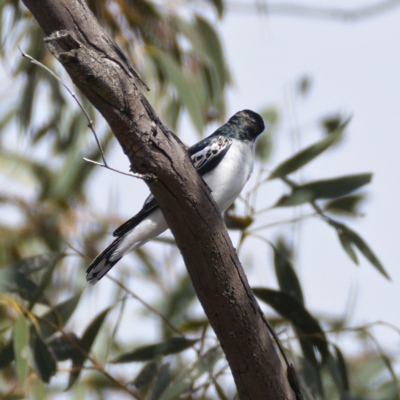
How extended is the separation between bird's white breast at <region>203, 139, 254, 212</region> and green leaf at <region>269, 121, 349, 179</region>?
17cm

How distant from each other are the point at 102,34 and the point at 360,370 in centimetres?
294

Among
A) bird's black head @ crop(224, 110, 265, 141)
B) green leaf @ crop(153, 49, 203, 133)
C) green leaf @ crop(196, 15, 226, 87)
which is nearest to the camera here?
bird's black head @ crop(224, 110, 265, 141)

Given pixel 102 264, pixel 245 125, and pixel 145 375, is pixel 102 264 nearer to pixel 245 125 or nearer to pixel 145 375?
pixel 145 375

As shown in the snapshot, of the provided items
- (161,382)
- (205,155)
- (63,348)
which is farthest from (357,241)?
(63,348)

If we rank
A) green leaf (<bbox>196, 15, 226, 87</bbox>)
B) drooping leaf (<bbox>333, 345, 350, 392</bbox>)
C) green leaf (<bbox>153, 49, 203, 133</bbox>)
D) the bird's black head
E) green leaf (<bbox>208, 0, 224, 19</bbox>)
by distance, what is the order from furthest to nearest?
green leaf (<bbox>196, 15, 226, 87</bbox>) < green leaf (<bbox>153, 49, 203, 133</bbox>) < green leaf (<bbox>208, 0, 224, 19</bbox>) < the bird's black head < drooping leaf (<bbox>333, 345, 350, 392</bbox>)

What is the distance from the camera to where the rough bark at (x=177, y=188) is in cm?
180

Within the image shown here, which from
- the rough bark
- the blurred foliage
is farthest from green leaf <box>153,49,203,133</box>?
the rough bark

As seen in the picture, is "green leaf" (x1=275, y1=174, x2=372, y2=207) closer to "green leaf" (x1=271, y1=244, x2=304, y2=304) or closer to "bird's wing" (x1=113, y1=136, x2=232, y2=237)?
"green leaf" (x1=271, y1=244, x2=304, y2=304)

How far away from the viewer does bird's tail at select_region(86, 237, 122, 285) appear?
276 cm

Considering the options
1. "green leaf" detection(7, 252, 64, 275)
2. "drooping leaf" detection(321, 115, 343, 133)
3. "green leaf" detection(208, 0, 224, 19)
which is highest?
"green leaf" detection(208, 0, 224, 19)

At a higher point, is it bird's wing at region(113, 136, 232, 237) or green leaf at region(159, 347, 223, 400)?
bird's wing at region(113, 136, 232, 237)

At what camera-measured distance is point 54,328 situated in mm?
3064

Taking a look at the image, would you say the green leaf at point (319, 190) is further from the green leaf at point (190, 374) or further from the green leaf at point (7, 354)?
the green leaf at point (7, 354)

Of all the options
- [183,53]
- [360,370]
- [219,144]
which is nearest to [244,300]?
[219,144]
